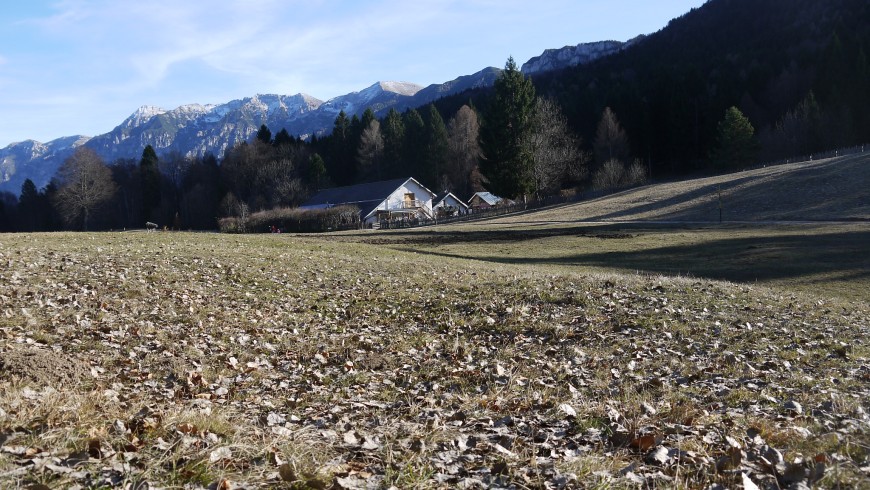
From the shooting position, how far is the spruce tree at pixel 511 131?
2884 inches

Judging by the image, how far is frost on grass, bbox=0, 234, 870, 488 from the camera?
4.04m

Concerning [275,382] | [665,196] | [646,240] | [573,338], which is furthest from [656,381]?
[665,196]

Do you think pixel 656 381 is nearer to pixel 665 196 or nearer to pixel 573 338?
pixel 573 338

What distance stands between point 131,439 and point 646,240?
3569 centimetres

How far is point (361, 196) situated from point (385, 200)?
5659 millimetres

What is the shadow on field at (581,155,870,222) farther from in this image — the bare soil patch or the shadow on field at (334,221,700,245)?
the bare soil patch

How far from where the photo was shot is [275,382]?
308 inches

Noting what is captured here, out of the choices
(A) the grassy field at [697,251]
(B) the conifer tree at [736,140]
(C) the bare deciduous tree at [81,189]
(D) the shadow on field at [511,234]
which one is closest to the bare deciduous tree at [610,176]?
(B) the conifer tree at [736,140]

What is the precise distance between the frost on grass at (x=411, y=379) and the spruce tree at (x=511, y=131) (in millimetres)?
57942

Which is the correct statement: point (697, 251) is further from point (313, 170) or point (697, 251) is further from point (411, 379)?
point (313, 170)

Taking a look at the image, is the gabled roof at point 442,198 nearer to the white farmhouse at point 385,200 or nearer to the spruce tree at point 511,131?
the white farmhouse at point 385,200

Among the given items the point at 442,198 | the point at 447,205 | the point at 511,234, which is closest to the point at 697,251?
the point at 511,234

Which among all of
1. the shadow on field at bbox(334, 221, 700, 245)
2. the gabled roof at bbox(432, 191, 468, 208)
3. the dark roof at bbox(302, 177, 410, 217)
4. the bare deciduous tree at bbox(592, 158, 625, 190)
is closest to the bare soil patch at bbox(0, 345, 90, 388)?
the shadow on field at bbox(334, 221, 700, 245)

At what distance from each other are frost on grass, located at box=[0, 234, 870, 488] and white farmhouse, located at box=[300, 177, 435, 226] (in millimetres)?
69727
